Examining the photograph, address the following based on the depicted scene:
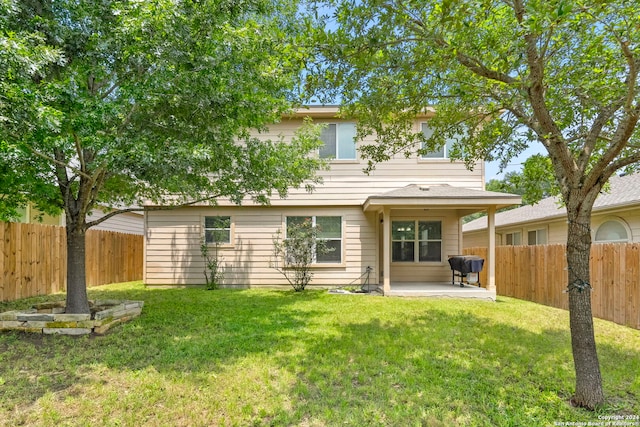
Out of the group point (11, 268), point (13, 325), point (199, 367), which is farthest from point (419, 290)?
point (11, 268)

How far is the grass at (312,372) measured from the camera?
2.89 m

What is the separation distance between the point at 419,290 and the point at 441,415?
5672 mm

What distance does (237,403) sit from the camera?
10.0 ft

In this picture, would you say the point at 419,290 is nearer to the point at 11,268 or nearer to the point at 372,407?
the point at 372,407

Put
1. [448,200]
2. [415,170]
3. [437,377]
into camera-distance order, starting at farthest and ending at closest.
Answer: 1. [415,170]
2. [448,200]
3. [437,377]

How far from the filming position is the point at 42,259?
27.1 ft

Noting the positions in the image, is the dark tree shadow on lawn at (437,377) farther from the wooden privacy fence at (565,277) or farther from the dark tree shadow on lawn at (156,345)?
the wooden privacy fence at (565,277)

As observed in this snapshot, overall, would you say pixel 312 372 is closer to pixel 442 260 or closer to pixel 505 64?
pixel 505 64

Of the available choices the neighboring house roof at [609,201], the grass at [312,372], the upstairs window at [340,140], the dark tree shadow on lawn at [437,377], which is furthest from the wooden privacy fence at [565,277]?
the upstairs window at [340,140]

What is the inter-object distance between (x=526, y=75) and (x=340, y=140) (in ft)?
21.4

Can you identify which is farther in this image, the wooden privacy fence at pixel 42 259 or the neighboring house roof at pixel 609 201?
the neighboring house roof at pixel 609 201

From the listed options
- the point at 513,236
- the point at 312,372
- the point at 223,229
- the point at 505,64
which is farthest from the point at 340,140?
the point at 513,236

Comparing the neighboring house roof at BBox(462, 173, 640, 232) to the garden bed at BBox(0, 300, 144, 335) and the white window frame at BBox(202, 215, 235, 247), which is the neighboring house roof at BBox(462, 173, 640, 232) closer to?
the garden bed at BBox(0, 300, 144, 335)

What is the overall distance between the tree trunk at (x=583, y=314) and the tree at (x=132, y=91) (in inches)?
131
